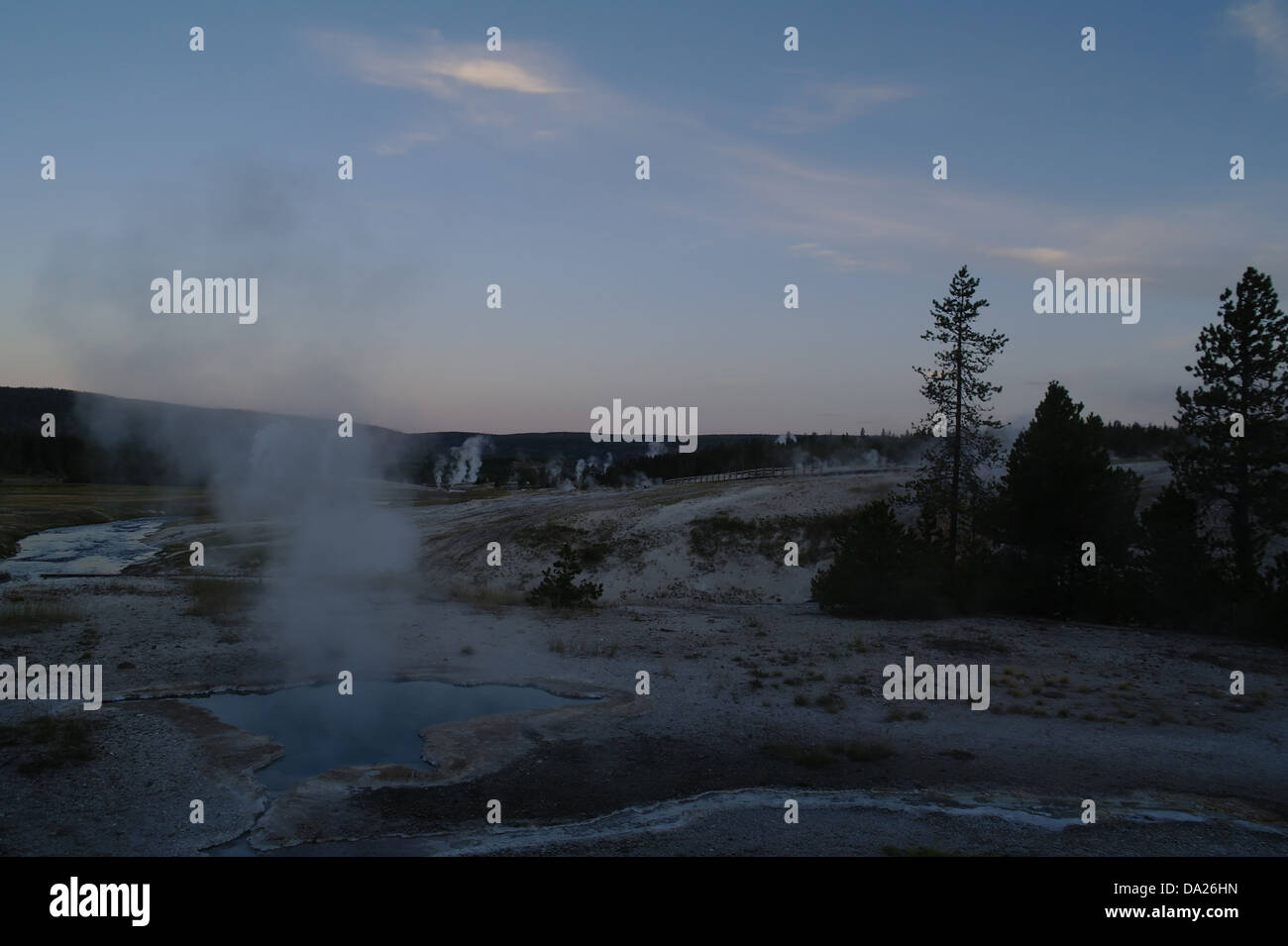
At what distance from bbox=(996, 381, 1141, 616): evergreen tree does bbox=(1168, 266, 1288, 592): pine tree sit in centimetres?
220

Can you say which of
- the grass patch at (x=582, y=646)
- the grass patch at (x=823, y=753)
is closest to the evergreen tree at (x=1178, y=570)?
the grass patch at (x=823, y=753)

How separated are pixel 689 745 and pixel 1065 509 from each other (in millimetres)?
17626

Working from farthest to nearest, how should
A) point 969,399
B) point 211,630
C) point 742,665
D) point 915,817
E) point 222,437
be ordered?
point 222,437
point 969,399
point 211,630
point 742,665
point 915,817

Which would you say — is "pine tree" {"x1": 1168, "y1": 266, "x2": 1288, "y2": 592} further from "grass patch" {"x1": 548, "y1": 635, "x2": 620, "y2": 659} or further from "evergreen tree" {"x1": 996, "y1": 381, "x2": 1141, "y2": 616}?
"grass patch" {"x1": 548, "y1": 635, "x2": 620, "y2": 659}

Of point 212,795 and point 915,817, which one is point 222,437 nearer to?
point 212,795

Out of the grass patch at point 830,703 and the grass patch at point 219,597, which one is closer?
the grass patch at point 830,703

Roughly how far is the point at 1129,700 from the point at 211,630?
2115 centimetres

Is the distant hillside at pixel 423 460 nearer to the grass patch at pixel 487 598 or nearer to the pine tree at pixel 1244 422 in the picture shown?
the grass patch at pixel 487 598

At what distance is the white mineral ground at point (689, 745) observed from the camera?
10.0 m

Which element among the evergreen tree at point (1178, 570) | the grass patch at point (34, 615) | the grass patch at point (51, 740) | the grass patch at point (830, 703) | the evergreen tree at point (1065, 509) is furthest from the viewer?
the evergreen tree at point (1065, 509)

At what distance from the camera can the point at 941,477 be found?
2917 centimetres

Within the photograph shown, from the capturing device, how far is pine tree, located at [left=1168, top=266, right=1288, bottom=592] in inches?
929

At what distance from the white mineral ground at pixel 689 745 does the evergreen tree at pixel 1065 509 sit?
166cm

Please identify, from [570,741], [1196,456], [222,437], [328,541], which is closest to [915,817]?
[570,741]
